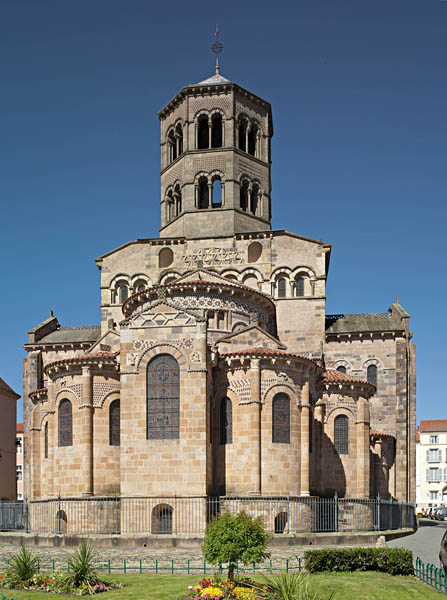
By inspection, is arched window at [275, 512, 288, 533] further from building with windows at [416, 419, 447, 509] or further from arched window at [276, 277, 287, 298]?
building with windows at [416, 419, 447, 509]

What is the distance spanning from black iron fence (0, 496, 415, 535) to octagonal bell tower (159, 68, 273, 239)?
68.4 feet

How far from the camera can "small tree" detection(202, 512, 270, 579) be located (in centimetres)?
1748

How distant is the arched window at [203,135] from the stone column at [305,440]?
23.6 m

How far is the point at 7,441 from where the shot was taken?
5694 cm

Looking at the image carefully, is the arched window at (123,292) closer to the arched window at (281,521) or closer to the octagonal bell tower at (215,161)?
the octagonal bell tower at (215,161)

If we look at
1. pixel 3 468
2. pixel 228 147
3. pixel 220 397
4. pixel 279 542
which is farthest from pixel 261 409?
pixel 3 468

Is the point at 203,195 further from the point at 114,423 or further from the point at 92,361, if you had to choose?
the point at 114,423

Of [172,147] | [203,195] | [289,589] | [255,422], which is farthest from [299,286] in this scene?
[289,589]

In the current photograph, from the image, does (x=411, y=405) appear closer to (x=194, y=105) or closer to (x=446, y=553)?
(x=194, y=105)

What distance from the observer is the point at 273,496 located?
31641 mm

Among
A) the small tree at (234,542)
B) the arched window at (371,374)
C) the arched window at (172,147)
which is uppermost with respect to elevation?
the arched window at (172,147)

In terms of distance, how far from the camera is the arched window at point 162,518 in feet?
99.6

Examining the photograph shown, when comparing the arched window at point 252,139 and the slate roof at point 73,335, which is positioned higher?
the arched window at point 252,139

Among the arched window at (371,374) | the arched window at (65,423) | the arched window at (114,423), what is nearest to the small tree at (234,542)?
the arched window at (114,423)
